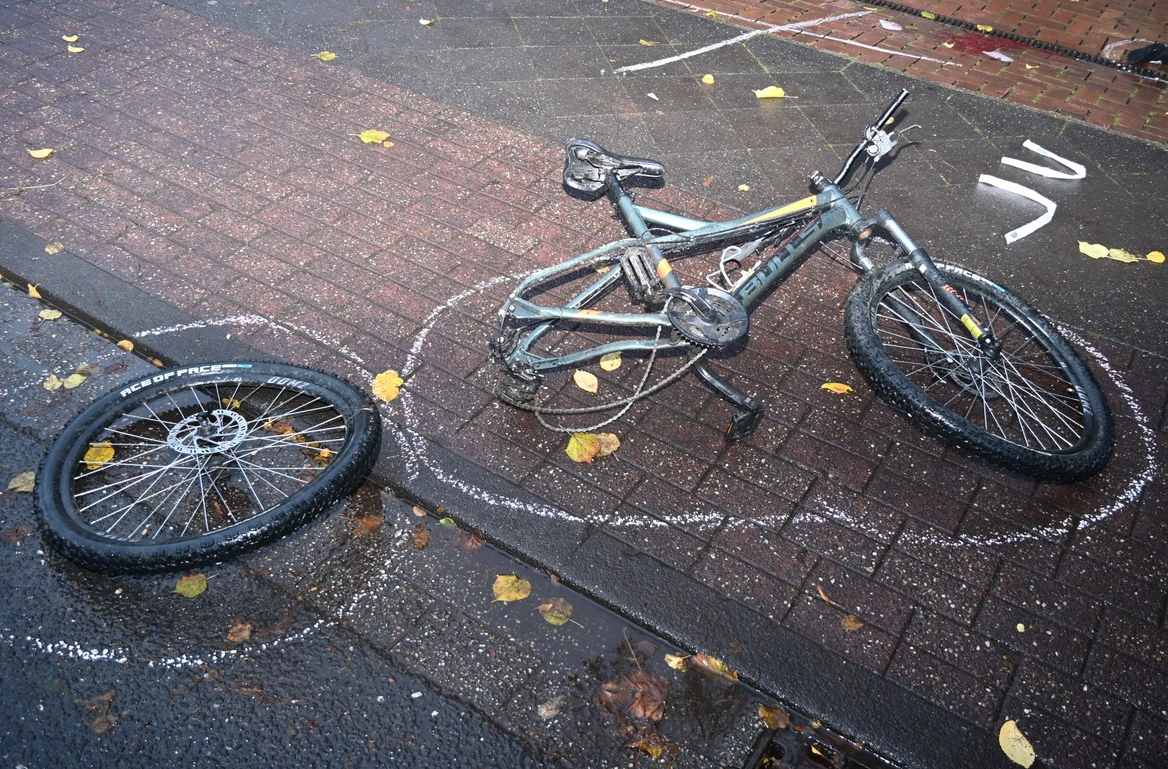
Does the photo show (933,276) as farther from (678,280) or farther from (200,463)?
(200,463)

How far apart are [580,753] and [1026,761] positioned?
1.44 m

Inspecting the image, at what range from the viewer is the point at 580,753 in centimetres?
A: 286

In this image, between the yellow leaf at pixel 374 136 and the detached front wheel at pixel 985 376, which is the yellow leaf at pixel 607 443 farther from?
the yellow leaf at pixel 374 136

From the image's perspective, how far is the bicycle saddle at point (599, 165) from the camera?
4.22 metres

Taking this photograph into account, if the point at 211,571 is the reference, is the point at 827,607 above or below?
above

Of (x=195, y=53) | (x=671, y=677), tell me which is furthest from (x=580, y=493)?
(x=195, y=53)

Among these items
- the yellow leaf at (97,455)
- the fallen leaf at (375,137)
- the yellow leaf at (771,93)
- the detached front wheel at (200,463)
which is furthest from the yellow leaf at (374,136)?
the yellow leaf at (97,455)

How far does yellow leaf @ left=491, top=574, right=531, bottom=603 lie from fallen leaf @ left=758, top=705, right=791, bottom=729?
92 centimetres

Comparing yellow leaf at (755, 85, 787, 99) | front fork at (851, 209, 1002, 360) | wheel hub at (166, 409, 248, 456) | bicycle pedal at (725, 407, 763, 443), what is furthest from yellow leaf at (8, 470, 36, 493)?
yellow leaf at (755, 85, 787, 99)

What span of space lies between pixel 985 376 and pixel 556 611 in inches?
88.4

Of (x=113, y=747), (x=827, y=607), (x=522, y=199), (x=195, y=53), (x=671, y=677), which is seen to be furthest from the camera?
(x=195, y=53)

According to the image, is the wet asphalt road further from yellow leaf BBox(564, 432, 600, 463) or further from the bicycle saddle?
the bicycle saddle

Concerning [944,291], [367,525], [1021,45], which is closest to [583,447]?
[367,525]

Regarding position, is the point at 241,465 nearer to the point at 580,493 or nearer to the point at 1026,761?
the point at 580,493
